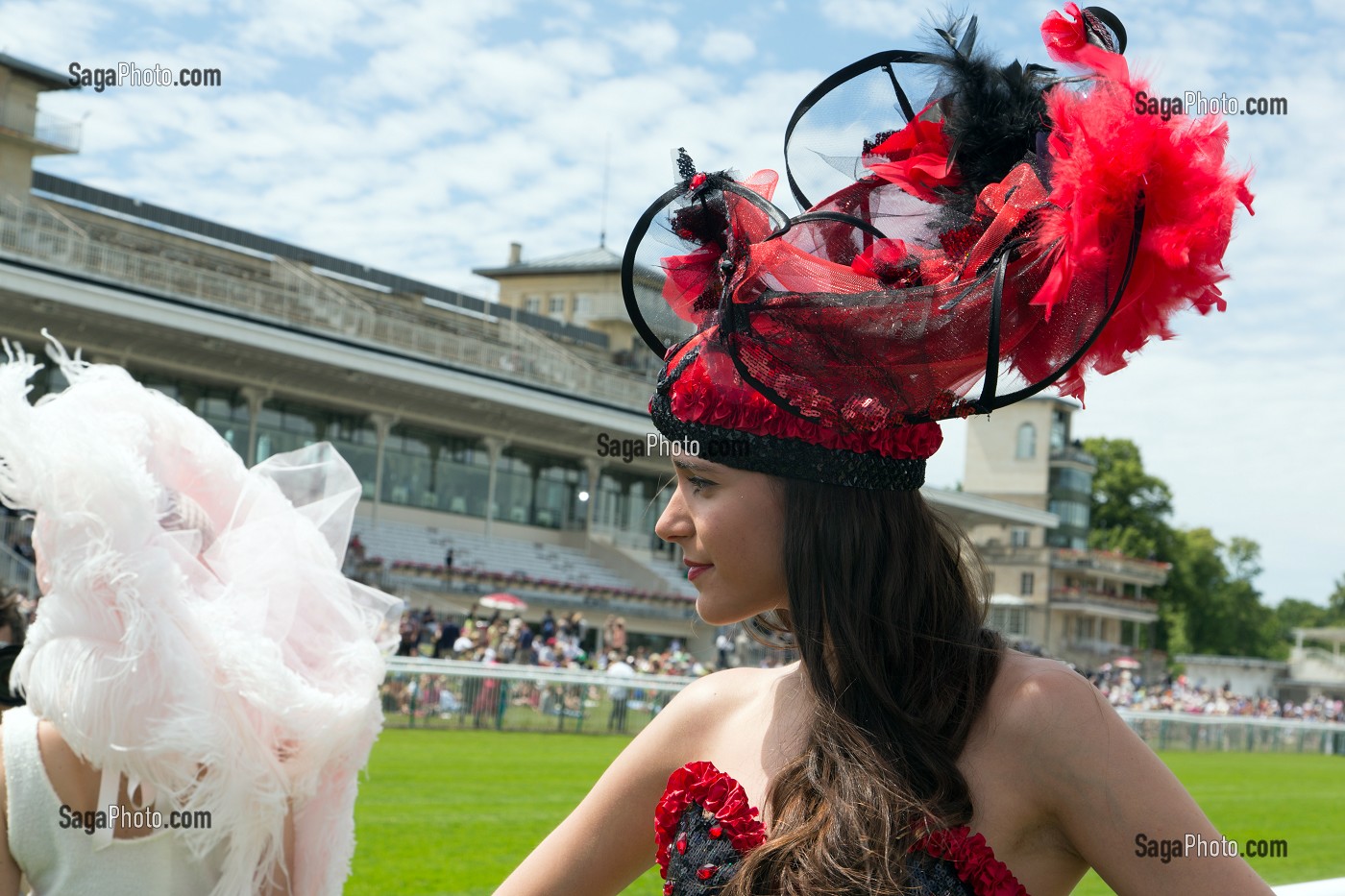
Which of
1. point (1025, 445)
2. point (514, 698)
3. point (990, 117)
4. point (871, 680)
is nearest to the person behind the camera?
point (871, 680)

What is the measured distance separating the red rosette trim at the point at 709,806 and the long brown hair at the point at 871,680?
0.03 meters

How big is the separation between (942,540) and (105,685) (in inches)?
58.6

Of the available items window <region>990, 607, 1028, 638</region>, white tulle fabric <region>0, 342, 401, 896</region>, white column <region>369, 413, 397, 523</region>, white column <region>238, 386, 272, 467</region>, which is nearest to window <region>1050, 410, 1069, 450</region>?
window <region>990, 607, 1028, 638</region>

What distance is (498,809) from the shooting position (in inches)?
416

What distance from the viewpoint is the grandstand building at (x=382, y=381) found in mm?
29719

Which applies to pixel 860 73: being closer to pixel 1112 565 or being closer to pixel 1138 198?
pixel 1138 198

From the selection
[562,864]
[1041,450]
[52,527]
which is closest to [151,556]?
[52,527]

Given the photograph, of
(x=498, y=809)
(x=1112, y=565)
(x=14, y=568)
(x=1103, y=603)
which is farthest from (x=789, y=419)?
(x=1112, y=565)

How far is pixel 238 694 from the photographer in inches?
104

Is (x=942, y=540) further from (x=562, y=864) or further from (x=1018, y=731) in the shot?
(x=562, y=864)

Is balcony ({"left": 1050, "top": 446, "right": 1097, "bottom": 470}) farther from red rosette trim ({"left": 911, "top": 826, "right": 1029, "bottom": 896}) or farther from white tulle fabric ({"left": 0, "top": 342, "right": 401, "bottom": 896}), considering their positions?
red rosette trim ({"left": 911, "top": 826, "right": 1029, "bottom": 896})

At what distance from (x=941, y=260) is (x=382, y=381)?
33853mm

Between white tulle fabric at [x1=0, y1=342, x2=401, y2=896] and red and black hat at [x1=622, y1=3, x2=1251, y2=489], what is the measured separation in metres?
1.08

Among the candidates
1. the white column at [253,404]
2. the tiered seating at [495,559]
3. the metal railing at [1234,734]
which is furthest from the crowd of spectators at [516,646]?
the metal railing at [1234,734]
